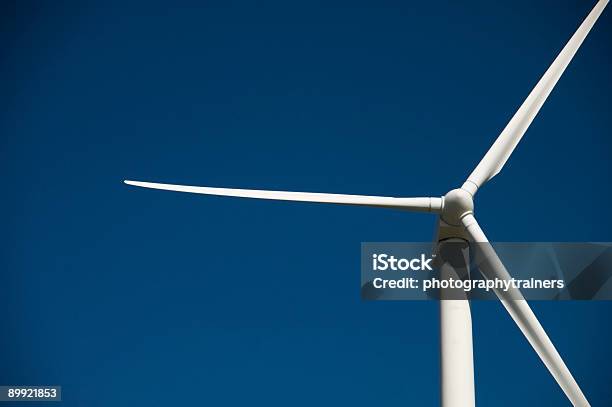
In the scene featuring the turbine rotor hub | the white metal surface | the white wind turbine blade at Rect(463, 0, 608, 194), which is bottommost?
the white metal surface

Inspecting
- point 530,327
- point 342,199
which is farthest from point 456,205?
point 530,327

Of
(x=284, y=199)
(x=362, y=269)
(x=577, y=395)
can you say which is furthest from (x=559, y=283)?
(x=284, y=199)

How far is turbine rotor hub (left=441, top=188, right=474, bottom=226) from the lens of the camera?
1098 centimetres

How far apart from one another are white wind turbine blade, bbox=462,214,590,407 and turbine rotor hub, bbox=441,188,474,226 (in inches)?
17.2

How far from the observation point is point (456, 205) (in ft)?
36.1

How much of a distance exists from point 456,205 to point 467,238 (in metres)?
0.59

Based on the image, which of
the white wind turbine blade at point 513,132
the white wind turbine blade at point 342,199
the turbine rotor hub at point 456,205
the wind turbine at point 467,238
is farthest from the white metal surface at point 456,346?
the white wind turbine blade at point 513,132

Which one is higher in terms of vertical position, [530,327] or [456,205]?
[456,205]

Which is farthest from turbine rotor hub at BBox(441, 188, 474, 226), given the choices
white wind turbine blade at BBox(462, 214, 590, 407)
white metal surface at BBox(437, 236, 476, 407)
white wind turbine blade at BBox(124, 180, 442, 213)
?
white wind turbine blade at BBox(462, 214, 590, 407)

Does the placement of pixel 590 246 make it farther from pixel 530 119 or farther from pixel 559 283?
pixel 530 119

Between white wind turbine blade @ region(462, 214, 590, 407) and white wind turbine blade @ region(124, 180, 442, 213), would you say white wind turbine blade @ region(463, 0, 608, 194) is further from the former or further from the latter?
white wind turbine blade @ region(462, 214, 590, 407)

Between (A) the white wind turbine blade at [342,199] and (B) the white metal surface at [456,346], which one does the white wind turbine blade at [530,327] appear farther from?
(A) the white wind turbine blade at [342,199]

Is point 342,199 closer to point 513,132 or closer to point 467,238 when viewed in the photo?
point 467,238

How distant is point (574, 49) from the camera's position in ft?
40.6
